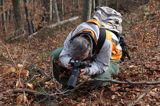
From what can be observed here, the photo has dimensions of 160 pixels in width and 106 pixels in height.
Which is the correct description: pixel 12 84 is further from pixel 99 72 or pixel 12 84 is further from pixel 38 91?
pixel 99 72

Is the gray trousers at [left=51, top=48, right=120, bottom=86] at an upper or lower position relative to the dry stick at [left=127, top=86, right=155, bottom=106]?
upper

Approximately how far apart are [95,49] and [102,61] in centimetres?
23

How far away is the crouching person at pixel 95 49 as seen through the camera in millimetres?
6004

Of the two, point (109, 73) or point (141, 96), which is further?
point (109, 73)

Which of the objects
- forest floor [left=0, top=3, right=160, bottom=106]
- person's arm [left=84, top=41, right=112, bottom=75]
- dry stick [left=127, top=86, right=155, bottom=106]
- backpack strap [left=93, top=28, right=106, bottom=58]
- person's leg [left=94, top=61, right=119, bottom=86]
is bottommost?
forest floor [left=0, top=3, right=160, bottom=106]

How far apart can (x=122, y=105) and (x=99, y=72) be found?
24.4 inches

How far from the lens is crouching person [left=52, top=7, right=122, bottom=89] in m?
6.00

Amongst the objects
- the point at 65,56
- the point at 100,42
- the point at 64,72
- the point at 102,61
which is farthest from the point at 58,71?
the point at 100,42

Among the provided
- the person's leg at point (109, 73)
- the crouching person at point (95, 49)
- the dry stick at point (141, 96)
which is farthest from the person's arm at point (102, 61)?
the dry stick at point (141, 96)

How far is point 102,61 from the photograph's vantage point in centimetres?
633

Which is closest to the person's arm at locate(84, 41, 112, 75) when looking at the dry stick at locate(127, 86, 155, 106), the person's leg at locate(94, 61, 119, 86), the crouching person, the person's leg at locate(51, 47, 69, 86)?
the crouching person

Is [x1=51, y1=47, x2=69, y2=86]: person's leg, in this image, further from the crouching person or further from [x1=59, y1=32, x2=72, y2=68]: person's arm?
[x1=59, y1=32, x2=72, y2=68]: person's arm

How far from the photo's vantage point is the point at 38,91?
21.7 feet

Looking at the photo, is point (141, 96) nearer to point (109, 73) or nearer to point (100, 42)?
point (109, 73)
